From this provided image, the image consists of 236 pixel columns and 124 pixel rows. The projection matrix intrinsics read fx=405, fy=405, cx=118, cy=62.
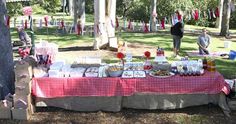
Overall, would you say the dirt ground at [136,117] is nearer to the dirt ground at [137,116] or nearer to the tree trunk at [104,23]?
the dirt ground at [137,116]

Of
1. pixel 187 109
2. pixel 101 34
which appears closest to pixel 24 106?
pixel 187 109

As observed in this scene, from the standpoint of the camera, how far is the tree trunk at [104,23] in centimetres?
1534

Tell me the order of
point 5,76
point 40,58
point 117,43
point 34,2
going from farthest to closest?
point 34,2
point 117,43
point 40,58
point 5,76

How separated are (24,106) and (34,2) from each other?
4146cm

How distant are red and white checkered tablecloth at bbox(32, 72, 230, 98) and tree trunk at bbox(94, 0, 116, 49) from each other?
25.3 feet

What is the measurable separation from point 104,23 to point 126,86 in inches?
319

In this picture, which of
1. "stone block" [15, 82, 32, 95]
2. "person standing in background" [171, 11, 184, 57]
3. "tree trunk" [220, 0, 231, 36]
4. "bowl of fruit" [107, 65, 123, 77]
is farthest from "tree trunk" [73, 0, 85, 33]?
"stone block" [15, 82, 32, 95]

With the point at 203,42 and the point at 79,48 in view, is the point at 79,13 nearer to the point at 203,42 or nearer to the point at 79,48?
the point at 79,48

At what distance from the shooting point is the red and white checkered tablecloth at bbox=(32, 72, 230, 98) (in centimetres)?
774

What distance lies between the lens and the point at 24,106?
7.55 m

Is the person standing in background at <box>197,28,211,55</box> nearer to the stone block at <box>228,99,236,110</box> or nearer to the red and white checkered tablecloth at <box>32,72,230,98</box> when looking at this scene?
Result: the stone block at <box>228,99,236,110</box>

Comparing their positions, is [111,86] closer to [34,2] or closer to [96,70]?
[96,70]

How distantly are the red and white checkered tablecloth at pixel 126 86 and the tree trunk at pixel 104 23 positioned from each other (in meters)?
7.72

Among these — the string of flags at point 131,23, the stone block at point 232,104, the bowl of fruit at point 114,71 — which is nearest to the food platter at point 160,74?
the bowl of fruit at point 114,71
